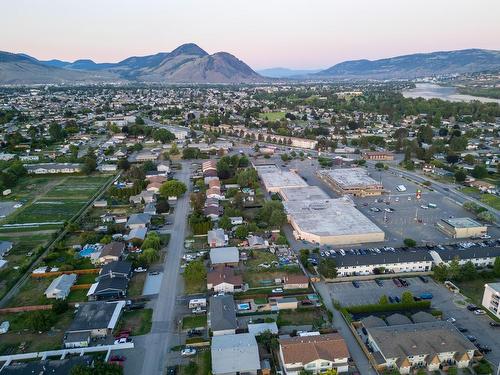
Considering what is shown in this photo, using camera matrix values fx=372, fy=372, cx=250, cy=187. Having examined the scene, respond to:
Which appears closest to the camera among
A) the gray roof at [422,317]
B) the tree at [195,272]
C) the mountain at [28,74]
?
the gray roof at [422,317]

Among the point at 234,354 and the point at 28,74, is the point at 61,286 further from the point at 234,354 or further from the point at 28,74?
the point at 28,74

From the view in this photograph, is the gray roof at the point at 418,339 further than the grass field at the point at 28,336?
No

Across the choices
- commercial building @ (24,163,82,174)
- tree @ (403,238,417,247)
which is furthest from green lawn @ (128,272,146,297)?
commercial building @ (24,163,82,174)

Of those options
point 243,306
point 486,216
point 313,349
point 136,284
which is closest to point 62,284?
point 136,284

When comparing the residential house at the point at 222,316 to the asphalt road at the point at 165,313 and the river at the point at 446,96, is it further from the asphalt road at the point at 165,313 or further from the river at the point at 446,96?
the river at the point at 446,96

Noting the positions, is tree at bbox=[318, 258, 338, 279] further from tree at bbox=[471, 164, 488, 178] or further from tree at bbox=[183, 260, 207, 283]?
tree at bbox=[471, 164, 488, 178]

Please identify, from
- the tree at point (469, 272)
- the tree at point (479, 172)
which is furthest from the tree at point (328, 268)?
the tree at point (479, 172)

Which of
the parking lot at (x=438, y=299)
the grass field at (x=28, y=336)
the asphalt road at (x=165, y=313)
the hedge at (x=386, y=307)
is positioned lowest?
the grass field at (x=28, y=336)

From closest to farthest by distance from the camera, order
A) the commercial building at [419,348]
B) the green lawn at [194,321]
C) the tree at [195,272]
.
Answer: the commercial building at [419,348], the green lawn at [194,321], the tree at [195,272]
